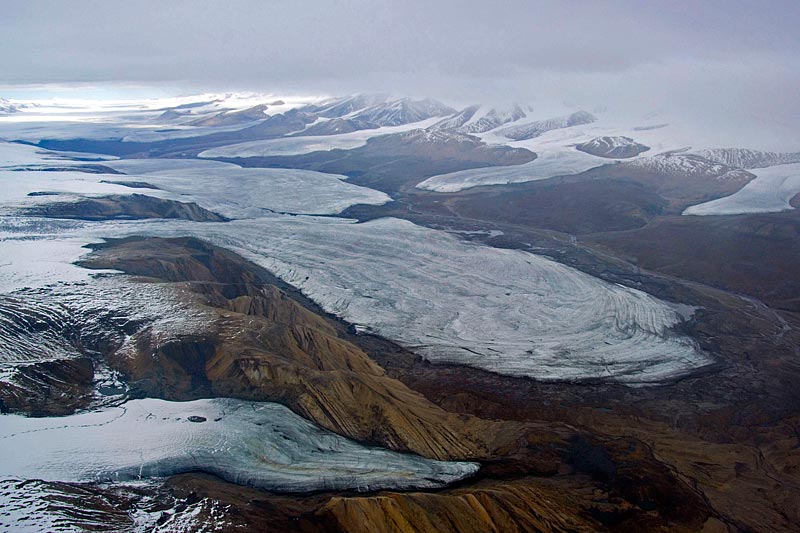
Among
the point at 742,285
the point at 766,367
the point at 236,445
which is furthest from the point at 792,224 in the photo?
the point at 236,445

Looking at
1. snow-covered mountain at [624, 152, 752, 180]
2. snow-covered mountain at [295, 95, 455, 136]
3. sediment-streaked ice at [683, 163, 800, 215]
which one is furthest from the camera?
snow-covered mountain at [295, 95, 455, 136]

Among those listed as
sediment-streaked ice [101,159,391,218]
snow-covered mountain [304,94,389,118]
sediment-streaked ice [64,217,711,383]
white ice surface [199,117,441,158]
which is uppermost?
snow-covered mountain [304,94,389,118]

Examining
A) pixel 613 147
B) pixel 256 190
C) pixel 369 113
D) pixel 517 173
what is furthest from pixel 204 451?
pixel 369 113

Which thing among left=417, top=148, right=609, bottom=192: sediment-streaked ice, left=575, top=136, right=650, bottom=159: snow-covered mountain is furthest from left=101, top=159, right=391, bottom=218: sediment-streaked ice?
left=575, top=136, right=650, bottom=159: snow-covered mountain

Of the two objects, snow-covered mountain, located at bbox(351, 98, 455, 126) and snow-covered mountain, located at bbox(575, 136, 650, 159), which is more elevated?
snow-covered mountain, located at bbox(351, 98, 455, 126)

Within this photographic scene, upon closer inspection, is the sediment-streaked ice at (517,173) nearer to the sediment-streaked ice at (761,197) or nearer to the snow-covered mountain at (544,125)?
the sediment-streaked ice at (761,197)

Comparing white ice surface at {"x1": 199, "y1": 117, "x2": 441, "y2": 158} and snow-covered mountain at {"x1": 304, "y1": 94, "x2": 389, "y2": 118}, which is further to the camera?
snow-covered mountain at {"x1": 304, "y1": 94, "x2": 389, "y2": 118}

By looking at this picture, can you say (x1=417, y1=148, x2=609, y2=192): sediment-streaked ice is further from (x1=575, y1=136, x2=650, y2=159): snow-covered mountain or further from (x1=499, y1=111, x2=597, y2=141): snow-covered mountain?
(x1=499, y1=111, x2=597, y2=141): snow-covered mountain
